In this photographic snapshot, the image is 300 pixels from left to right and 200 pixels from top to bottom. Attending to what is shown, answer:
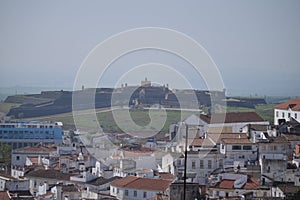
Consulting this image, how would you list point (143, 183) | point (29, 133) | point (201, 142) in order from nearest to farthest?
point (143, 183)
point (201, 142)
point (29, 133)

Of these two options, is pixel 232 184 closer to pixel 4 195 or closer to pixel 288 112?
pixel 4 195

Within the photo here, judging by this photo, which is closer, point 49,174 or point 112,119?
point 49,174

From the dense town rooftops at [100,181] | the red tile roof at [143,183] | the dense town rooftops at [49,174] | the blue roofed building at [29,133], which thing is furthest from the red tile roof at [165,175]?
the blue roofed building at [29,133]

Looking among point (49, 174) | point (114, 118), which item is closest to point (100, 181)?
point (49, 174)

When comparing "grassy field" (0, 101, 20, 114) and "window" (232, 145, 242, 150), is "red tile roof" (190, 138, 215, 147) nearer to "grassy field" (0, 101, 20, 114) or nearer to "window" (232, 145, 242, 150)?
"window" (232, 145, 242, 150)

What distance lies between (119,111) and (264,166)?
29149 mm

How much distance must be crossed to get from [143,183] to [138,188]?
0.28 meters

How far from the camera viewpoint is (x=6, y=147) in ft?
107

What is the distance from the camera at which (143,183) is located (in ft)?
64.8

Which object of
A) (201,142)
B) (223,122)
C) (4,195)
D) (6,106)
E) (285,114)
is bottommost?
(4,195)

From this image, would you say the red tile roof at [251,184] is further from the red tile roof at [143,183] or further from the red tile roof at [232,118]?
the red tile roof at [232,118]

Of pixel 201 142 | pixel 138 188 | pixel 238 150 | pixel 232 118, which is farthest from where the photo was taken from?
pixel 232 118

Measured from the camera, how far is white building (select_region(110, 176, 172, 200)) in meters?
19.2

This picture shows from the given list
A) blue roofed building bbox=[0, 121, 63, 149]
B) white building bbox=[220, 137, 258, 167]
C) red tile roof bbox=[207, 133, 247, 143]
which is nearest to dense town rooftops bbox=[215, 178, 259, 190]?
white building bbox=[220, 137, 258, 167]
